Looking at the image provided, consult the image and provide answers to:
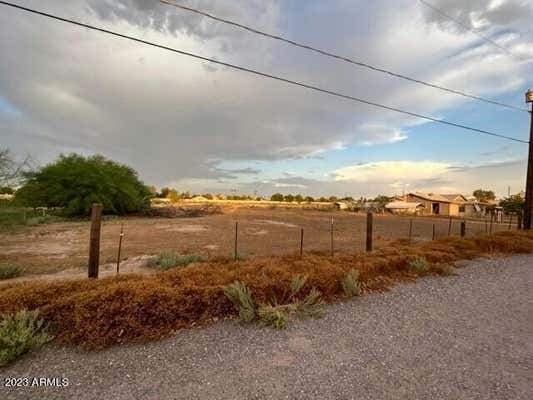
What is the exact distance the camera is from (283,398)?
2699 millimetres

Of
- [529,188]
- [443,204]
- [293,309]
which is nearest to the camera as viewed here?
[293,309]

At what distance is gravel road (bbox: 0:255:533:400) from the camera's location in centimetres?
280

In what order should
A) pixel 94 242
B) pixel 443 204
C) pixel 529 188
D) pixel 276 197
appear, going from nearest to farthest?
1. pixel 94 242
2. pixel 529 188
3. pixel 443 204
4. pixel 276 197

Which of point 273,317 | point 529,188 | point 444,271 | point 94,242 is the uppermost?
point 529,188

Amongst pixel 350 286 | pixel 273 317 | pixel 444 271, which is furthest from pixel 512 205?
pixel 273 317

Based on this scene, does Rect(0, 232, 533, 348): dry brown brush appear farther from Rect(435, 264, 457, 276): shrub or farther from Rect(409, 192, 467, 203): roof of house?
Rect(409, 192, 467, 203): roof of house

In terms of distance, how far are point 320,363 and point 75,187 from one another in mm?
40715

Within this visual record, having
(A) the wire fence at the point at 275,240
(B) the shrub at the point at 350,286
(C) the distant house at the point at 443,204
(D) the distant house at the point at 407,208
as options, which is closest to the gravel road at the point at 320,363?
(B) the shrub at the point at 350,286

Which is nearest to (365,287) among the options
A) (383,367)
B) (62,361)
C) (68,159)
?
(383,367)

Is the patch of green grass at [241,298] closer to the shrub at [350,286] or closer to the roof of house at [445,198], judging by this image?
the shrub at [350,286]

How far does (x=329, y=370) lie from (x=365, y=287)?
120 inches

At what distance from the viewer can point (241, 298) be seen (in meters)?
4.37

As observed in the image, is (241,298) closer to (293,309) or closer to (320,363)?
(293,309)

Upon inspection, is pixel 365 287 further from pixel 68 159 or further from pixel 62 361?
pixel 68 159
